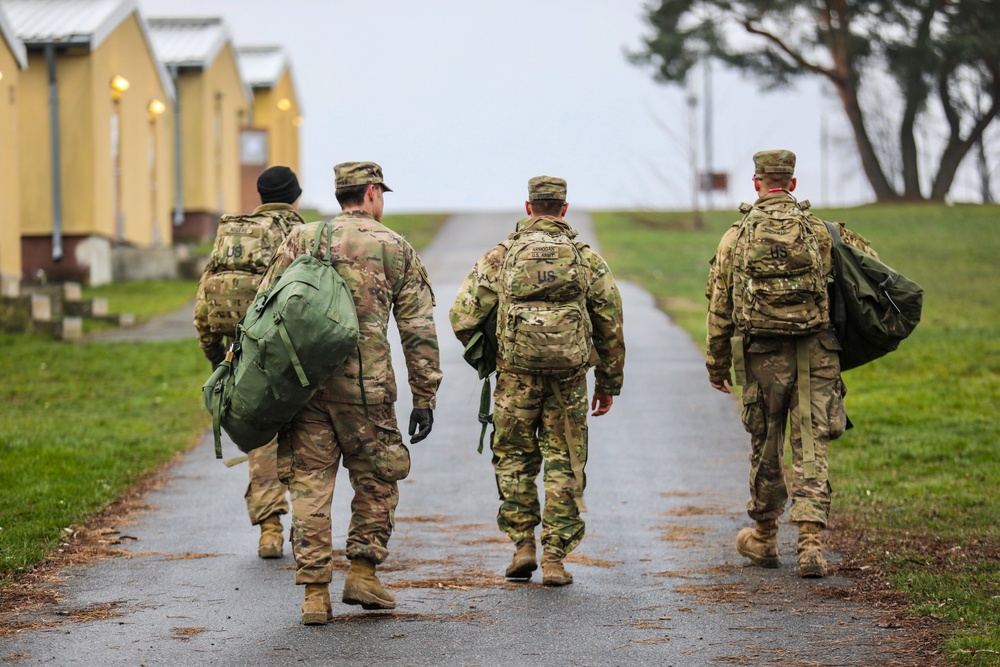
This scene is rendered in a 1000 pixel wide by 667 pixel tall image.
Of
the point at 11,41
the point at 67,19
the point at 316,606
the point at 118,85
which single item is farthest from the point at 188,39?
the point at 316,606

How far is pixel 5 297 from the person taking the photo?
19.9m

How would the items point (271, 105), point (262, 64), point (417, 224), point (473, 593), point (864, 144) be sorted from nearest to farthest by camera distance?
point (473, 593) → point (417, 224) → point (271, 105) → point (262, 64) → point (864, 144)

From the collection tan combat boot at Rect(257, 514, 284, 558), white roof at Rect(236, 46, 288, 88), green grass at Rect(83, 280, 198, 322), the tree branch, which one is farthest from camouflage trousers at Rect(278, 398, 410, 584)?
the tree branch

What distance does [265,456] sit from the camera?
8352mm

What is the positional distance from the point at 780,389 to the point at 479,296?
1715 millimetres

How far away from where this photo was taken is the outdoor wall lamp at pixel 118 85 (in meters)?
27.2

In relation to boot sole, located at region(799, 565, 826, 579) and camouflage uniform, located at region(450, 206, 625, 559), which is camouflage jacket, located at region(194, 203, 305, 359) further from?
boot sole, located at region(799, 565, 826, 579)

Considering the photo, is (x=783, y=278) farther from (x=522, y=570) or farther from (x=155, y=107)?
(x=155, y=107)

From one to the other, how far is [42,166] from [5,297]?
24.1 feet

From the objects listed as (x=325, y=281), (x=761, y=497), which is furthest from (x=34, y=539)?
(x=761, y=497)

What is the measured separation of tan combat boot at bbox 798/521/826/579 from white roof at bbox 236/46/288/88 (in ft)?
119

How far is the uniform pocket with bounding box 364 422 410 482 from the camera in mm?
6832

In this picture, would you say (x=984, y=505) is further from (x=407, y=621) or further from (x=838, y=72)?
(x=838, y=72)

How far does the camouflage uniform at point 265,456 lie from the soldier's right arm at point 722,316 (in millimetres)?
2388
